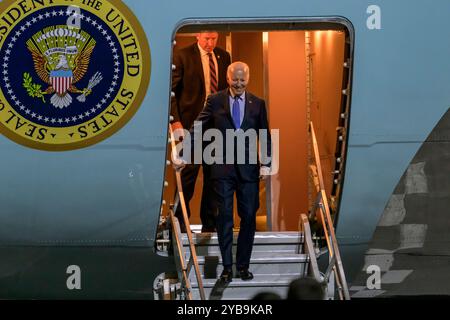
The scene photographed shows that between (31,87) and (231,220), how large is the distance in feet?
5.88

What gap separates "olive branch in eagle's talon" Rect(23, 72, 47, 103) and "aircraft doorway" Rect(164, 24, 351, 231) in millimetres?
1664

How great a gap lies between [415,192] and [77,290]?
105 inches

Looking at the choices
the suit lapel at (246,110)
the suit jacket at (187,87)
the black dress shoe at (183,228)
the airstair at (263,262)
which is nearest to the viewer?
the airstair at (263,262)

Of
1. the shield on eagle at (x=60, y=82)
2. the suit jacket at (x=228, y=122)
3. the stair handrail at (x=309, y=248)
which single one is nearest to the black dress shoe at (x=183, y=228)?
the suit jacket at (x=228, y=122)

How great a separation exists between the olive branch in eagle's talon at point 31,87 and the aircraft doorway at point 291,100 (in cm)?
166

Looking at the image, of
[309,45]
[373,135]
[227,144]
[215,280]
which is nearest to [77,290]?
[215,280]

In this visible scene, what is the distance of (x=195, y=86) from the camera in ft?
27.4

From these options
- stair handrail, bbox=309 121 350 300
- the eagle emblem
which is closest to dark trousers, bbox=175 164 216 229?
stair handrail, bbox=309 121 350 300

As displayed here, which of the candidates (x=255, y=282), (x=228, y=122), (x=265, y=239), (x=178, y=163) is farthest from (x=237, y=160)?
(x=255, y=282)

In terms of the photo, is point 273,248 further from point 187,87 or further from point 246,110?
point 187,87

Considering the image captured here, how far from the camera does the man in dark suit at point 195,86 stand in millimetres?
8117

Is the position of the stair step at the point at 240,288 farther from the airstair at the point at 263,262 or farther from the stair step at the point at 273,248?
the stair step at the point at 273,248

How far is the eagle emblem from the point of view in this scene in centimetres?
737

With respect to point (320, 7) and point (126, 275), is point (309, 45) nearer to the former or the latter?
point (320, 7)
